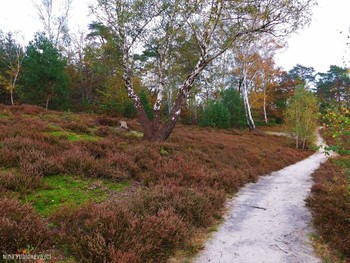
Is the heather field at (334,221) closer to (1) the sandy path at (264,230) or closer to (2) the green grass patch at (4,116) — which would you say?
(1) the sandy path at (264,230)

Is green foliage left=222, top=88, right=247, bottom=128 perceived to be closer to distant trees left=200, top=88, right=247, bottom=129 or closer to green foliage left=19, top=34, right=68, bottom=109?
distant trees left=200, top=88, right=247, bottom=129

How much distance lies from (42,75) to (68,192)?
20.6 m

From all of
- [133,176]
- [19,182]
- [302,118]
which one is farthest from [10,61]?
[302,118]

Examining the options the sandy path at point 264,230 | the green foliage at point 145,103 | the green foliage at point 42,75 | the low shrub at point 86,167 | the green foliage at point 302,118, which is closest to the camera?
the sandy path at point 264,230

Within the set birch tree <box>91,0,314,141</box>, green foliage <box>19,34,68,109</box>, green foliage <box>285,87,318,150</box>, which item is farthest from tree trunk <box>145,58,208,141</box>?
green foliage <box>285,87,318,150</box>

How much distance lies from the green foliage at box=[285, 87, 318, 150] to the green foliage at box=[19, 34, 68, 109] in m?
24.1

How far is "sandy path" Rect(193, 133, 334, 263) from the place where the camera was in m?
4.17

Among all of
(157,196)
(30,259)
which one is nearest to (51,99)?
(157,196)

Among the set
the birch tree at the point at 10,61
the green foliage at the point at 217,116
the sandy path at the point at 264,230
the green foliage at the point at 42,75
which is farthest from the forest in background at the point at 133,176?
the birch tree at the point at 10,61

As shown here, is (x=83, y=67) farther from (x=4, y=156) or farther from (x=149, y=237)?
(x=149, y=237)

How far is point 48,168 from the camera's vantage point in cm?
607

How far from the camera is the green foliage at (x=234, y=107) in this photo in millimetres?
31922

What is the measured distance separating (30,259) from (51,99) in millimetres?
23514

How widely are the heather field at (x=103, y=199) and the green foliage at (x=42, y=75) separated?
13793 millimetres
